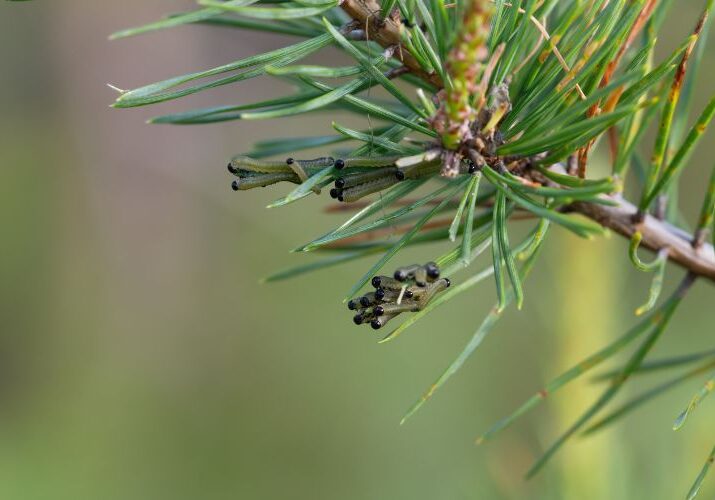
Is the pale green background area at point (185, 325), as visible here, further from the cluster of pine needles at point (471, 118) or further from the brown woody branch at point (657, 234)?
the cluster of pine needles at point (471, 118)

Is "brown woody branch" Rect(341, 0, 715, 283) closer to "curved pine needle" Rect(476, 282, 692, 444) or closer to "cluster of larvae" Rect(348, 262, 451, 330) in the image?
"curved pine needle" Rect(476, 282, 692, 444)

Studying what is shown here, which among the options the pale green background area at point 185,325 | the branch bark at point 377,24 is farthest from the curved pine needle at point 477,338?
the pale green background area at point 185,325

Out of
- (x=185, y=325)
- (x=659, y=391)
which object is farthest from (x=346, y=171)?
(x=185, y=325)

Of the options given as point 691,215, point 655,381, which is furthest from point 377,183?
point 691,215

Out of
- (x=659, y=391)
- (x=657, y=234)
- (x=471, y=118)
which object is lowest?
(x=659, y=391)

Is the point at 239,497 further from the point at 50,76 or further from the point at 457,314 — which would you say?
the point at 50,76

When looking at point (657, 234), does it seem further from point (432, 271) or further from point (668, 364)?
point (432, 271)
